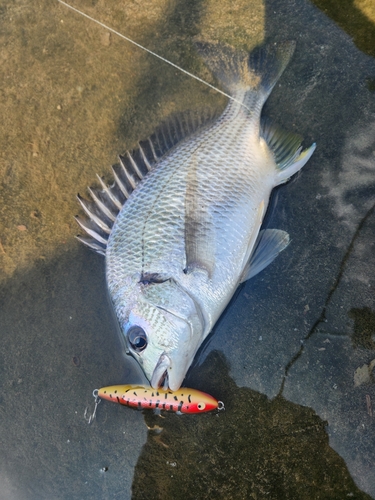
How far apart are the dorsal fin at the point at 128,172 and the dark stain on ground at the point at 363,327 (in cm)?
181

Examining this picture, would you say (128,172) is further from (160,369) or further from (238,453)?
(238,453)

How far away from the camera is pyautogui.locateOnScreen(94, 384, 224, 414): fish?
249 centimetres

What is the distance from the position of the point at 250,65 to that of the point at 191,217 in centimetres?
136

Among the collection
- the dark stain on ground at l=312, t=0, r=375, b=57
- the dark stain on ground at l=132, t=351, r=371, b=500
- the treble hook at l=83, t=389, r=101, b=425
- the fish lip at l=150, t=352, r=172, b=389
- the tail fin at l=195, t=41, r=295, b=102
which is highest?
the dark stain on ground at l=312, t=0, r=375, b=57

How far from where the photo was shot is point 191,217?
246 centimetres

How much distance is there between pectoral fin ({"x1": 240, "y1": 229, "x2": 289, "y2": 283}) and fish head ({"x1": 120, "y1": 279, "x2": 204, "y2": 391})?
1.68ft

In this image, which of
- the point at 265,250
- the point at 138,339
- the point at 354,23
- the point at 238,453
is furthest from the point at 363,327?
the point at 354,23

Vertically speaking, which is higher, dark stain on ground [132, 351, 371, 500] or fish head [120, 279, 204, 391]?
fish head [120, 279, 204, 391]

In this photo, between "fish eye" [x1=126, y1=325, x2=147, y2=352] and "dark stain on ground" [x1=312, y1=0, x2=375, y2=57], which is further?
"dark stain on ground" [x1=312, y1=0, x2=375, y2=57]

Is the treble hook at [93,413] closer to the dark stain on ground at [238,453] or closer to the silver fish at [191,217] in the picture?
the dark stain on ground at [238,453]

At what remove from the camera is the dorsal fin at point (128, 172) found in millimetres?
2707

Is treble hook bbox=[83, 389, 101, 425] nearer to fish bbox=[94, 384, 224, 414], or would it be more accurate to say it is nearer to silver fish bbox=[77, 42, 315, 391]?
fish bbox=[94, 384, 224, 414]

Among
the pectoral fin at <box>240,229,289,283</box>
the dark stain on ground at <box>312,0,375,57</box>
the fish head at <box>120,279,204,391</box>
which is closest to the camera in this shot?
the fish head at <box>120,279,204,391</box>

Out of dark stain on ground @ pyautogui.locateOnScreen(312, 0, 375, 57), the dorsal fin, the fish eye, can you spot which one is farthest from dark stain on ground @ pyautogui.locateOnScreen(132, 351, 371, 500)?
dark stain on ground @ pyautogui.locateOnScreen(312, 0, 375, 57)
